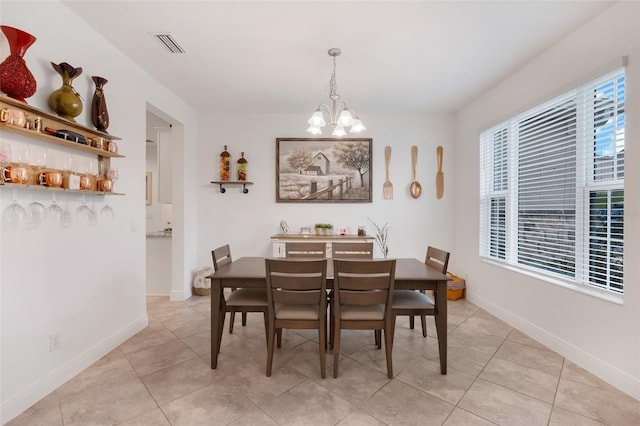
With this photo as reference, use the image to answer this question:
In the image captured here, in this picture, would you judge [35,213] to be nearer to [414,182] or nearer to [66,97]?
[66,97]

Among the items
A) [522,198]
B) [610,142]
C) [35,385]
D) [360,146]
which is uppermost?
[360,146]

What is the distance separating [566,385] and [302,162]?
3.68 meters

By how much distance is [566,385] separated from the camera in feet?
6.60

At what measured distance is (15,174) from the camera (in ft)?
5.33

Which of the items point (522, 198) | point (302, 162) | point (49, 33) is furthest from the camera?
point (302, 162)

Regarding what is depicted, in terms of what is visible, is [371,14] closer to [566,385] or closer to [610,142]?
[610,142]

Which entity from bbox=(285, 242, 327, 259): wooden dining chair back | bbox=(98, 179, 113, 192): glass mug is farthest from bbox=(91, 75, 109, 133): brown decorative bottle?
bbox=(285, 242, 327, 259): wooden dining chair back

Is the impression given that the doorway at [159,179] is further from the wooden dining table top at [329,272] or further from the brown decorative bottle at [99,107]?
the wooden dining table top at [329,272]

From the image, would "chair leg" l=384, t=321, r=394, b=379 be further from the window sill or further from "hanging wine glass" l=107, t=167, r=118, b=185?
"hanging wine glass" l=107, t=167, r=118, b=185

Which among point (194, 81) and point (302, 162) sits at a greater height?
point (194, 81)

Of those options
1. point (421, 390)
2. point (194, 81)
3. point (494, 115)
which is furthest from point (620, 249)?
point (194, 81)

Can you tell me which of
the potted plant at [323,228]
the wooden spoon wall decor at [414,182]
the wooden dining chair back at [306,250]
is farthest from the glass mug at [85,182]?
the wooden spoon wall decor at [414,182]

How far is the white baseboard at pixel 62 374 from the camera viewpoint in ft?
5.48

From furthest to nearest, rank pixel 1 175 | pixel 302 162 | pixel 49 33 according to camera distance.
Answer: pixel 302 162
pixel 49 33
pixel 1 175
